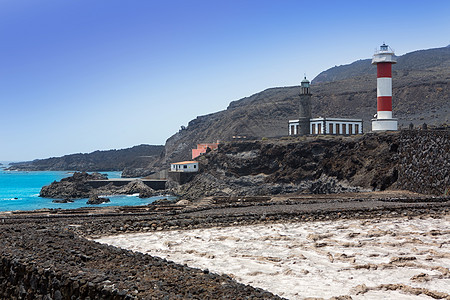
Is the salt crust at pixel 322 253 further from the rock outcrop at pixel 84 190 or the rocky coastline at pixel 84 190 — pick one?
the rock outcrop at pixel 84 190

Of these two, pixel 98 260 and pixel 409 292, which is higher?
pixel 98 260

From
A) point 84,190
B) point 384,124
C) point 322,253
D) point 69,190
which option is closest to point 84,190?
point 84,190

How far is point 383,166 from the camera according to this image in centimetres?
4266

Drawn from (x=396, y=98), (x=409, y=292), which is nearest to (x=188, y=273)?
(x=409, y=292)

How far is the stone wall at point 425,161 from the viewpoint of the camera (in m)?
26.0

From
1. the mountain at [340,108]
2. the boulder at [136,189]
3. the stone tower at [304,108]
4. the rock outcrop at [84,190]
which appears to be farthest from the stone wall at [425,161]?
the mountain at [340,108]

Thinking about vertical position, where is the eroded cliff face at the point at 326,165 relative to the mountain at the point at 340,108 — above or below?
below

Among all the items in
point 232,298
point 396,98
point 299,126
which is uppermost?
point 396,98

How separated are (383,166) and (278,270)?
35.6 meters

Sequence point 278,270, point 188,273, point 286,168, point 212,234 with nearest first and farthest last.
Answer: point 188,273 → point 278,270 → point 212,234 → point 286,168

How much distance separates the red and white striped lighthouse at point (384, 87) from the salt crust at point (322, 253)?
37.0 m

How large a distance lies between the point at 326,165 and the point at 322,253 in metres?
42.8

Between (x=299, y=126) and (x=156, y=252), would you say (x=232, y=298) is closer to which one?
(x=156, y=252)

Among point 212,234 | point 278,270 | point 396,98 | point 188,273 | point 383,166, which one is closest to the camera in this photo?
point 188,273
